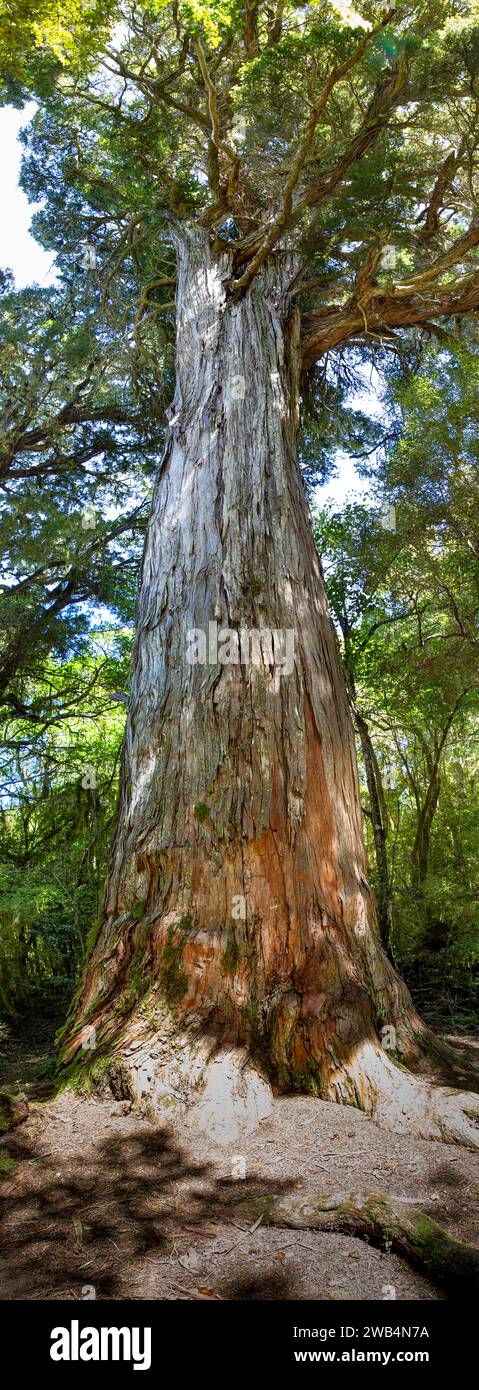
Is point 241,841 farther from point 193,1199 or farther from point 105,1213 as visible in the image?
point 105,1213

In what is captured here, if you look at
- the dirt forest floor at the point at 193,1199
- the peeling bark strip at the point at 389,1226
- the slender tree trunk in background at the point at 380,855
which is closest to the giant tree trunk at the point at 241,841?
the dirt forest floor at the point at 193,1199

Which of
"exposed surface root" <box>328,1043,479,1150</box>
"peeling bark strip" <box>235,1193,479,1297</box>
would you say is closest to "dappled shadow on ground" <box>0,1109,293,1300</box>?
"peeling bark strip" <box>235,1193,479,1297</box>

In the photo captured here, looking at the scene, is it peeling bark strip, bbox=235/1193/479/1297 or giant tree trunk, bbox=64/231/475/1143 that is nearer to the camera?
peeling bark strip, bbox=235/1193/479/1297

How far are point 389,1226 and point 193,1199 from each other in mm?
615

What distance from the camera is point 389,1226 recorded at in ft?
7.27

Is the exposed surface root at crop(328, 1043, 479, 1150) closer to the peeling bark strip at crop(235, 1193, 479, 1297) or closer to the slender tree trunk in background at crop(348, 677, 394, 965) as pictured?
the peeling bark strip at crop(235, 1193, 479, 1297)

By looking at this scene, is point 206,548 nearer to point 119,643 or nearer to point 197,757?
point 197,757

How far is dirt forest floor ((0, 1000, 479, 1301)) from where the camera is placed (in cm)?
200

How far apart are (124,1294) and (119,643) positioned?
745cm

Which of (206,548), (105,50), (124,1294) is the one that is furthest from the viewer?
(105,50)

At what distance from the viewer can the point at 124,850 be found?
3.69 meters

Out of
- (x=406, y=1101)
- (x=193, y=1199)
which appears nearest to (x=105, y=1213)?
(x=193, y=1199)

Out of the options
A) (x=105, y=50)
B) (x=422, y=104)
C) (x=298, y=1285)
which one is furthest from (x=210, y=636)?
(x=422, y=104)

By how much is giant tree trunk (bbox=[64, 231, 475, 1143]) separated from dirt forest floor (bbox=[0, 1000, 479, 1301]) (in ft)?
0.70
